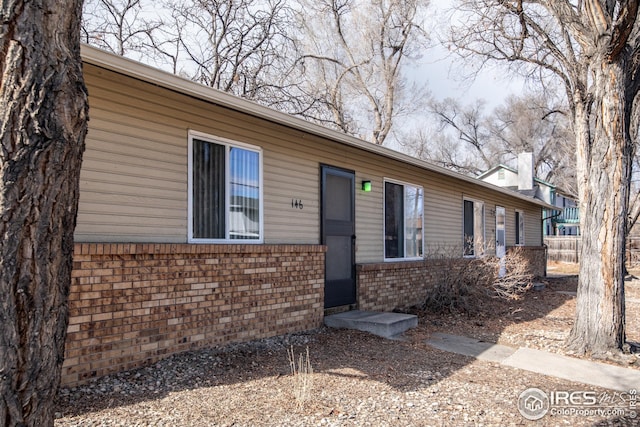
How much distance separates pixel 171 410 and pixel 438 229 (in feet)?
25.7

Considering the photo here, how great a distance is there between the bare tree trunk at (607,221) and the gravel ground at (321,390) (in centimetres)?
42

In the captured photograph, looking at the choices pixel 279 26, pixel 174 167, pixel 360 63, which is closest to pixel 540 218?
pixel 360 63

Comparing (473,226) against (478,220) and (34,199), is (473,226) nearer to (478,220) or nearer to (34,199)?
(478,220)

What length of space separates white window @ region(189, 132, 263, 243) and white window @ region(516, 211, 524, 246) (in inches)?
476

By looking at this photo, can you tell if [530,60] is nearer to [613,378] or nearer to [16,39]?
[613,378]

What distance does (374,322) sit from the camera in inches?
263

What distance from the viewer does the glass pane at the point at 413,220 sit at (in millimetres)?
9414

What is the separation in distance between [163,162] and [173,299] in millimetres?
1461

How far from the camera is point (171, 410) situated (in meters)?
3.59

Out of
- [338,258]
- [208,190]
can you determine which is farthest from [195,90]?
[338,258]

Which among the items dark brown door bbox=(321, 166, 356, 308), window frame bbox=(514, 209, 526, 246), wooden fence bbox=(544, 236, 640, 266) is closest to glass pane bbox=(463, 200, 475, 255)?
window frame bbox=(514, 209, 526, 246)

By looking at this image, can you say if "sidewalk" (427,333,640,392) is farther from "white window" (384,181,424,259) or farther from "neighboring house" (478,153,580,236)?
"neighboring house" (478,153,580,236)

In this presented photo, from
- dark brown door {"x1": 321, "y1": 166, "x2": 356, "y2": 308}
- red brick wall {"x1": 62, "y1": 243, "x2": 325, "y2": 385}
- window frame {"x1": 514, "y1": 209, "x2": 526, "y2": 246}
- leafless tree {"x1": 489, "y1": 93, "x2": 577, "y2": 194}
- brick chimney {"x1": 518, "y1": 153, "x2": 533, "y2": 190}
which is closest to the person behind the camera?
red brick wall {"x1": 62, "y1": 243, "x2": 325, "y2": 385}

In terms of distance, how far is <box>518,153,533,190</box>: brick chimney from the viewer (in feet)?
63.1
